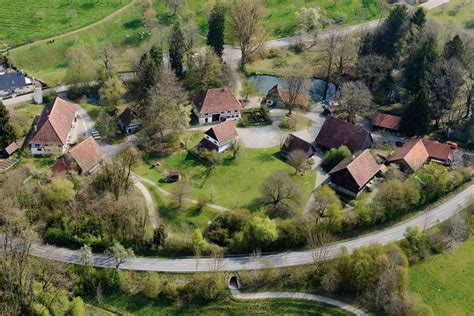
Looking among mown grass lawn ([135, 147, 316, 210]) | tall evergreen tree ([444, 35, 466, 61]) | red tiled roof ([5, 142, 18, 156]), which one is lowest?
mown grass lawn ([135, 147, 316, 210])

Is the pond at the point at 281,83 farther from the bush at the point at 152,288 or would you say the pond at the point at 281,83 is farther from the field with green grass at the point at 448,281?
the bush at the point at 152,288

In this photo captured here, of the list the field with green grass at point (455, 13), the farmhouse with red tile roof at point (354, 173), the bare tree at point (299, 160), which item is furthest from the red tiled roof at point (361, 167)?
the field with green grass at point (455, 13)

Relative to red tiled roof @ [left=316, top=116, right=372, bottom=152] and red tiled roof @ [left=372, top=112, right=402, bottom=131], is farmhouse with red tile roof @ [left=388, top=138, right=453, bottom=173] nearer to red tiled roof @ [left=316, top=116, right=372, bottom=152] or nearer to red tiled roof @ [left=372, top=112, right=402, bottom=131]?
red tiled roof @ [left=316, top=116, right=372, bottom=152]

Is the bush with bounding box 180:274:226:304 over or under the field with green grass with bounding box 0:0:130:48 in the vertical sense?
under

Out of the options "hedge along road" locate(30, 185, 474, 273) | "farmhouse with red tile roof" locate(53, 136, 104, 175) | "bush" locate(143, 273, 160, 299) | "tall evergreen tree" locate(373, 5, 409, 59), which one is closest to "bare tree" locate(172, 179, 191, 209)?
"hedge along road" locate(30, 185, 474, 273)

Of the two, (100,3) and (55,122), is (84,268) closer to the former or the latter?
(55,122)

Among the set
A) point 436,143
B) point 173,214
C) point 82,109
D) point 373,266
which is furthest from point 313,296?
point 82,109
